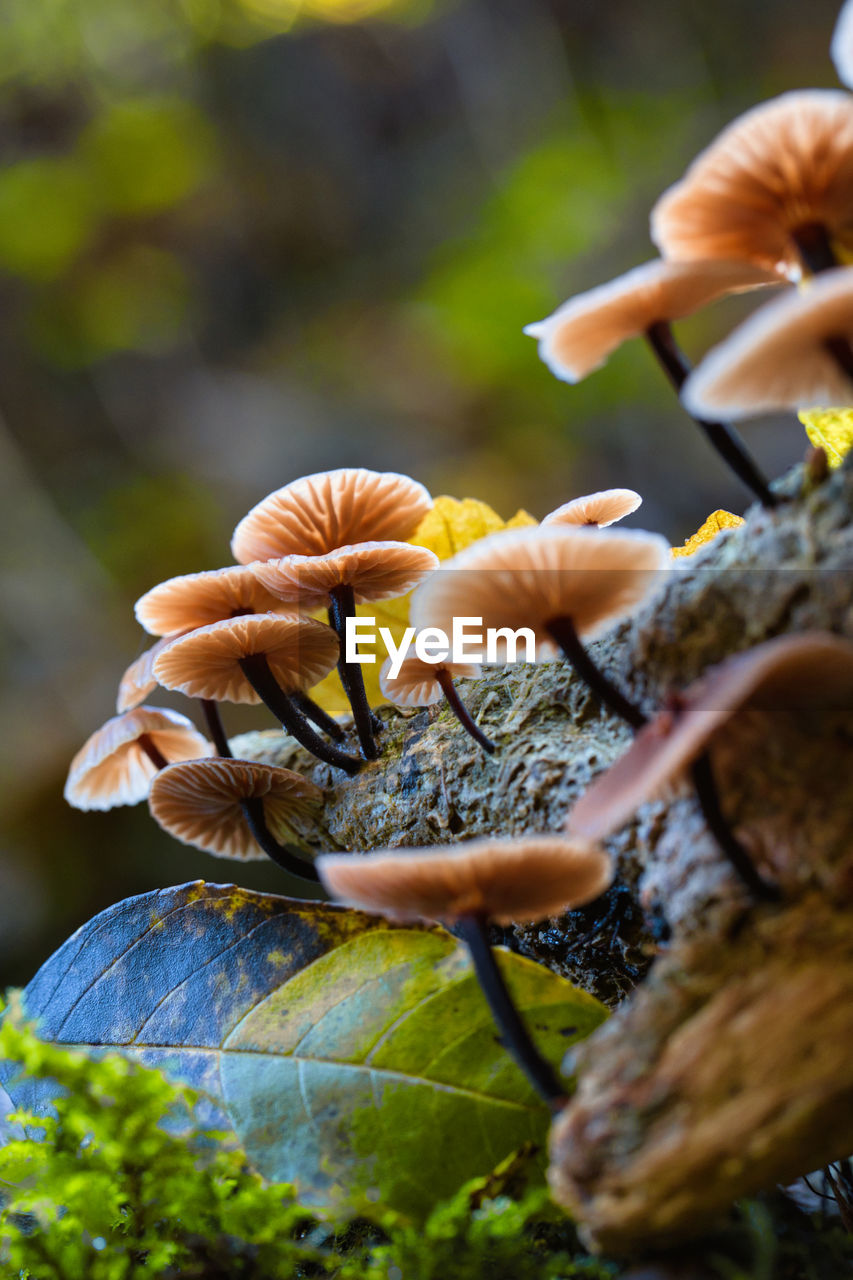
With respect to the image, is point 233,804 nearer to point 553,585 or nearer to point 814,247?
point 553,585

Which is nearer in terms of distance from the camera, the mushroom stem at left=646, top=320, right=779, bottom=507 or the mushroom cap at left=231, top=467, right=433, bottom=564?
the mushroom stem at left=646, top=320, right=779, bottom=507

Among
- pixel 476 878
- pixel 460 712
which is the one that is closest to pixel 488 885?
pixel 476 878

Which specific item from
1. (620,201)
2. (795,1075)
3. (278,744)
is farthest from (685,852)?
(620,201)

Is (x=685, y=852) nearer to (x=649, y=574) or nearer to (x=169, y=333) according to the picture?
(x=649, y=574)

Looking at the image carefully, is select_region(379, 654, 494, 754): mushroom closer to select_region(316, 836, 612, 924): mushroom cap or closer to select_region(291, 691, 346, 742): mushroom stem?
select_region(291, 691, 346, 742): mushroom stem

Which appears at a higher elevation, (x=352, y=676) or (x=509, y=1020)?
(x=352, y=676)

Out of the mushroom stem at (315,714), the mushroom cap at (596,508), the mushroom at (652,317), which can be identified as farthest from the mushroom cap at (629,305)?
the mushroom stem at (315,714)

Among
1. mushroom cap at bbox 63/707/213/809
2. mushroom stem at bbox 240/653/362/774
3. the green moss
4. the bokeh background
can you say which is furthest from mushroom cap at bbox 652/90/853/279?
the bokeh background

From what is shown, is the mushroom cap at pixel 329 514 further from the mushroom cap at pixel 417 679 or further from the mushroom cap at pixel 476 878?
the mushroom cap at pixel 476 878
